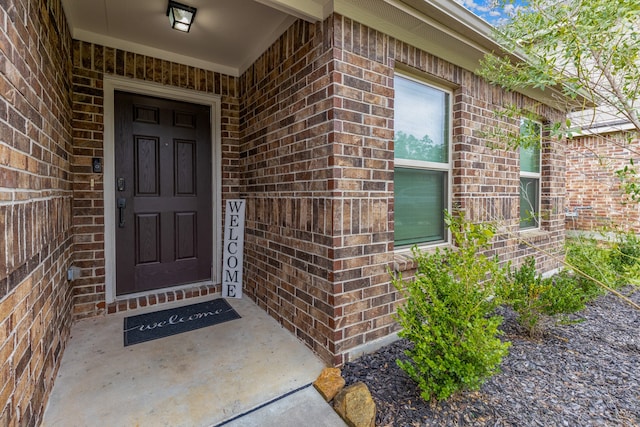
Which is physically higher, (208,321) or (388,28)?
(388,28)

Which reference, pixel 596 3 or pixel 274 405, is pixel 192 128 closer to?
pixel 274 405

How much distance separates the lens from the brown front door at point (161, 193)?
9.08 feet

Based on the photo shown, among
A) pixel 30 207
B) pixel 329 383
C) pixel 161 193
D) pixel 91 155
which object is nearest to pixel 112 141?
pixel 91 155

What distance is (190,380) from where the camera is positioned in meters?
1.78

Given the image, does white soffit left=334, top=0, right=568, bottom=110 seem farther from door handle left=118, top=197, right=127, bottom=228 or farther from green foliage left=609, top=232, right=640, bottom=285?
door handle left=118, top=197, right=127, bottom=228

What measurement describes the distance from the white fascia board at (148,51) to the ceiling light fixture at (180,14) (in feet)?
1.89

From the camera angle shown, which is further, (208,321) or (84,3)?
(208,321)

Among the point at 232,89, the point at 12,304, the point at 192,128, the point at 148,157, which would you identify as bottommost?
the point at 12,304

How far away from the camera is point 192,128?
121 inches

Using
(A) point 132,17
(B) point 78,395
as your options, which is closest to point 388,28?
(A) point 132,17

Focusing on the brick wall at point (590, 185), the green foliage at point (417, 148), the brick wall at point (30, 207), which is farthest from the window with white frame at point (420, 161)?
the brick wall at point (590, 185)

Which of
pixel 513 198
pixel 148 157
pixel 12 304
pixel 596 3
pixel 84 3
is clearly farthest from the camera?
pixel 513 198

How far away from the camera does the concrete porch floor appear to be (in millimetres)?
1517

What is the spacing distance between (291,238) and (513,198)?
2.62 m
